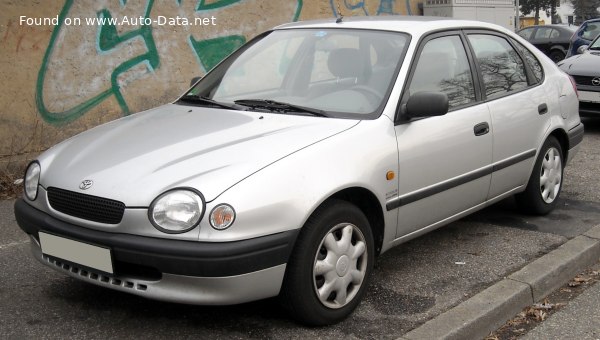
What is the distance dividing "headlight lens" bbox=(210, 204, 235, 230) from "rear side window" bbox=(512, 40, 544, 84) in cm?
310

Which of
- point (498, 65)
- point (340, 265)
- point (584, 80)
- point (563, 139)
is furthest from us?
point (584, 80)

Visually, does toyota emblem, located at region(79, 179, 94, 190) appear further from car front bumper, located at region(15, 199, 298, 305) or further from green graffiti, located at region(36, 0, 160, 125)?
green graffiti, located at region(36, 0, 160, 125)

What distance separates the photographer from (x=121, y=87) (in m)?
7.62

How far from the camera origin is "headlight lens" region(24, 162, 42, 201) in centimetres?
346

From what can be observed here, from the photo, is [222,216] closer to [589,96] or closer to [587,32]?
[589,96]

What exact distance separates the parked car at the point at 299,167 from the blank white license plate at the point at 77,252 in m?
0.01

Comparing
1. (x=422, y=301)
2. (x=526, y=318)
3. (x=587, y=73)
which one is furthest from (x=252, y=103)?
(x=587, y=73)

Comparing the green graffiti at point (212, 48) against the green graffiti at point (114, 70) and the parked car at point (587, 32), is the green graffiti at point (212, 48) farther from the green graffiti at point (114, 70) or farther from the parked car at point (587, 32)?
the parked car at point (587, 32)

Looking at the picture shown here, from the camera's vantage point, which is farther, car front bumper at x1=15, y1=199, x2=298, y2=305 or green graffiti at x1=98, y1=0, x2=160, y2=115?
green graffiti at x1=98, y1=0, x2=160, y2=115

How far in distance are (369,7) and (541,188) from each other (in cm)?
578

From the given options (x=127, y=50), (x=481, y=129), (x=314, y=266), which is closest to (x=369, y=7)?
(x=127, y=50)

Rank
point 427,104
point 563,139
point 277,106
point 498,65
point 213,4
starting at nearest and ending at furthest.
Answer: point 427,104 < point 277,106 < point 498,65 < point 563,139 < point 213,4

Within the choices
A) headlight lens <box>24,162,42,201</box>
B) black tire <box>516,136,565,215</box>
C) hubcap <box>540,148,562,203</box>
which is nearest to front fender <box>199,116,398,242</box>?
headlight lens <box>24,162,42,201</box>

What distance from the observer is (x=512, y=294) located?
365 centimetres
